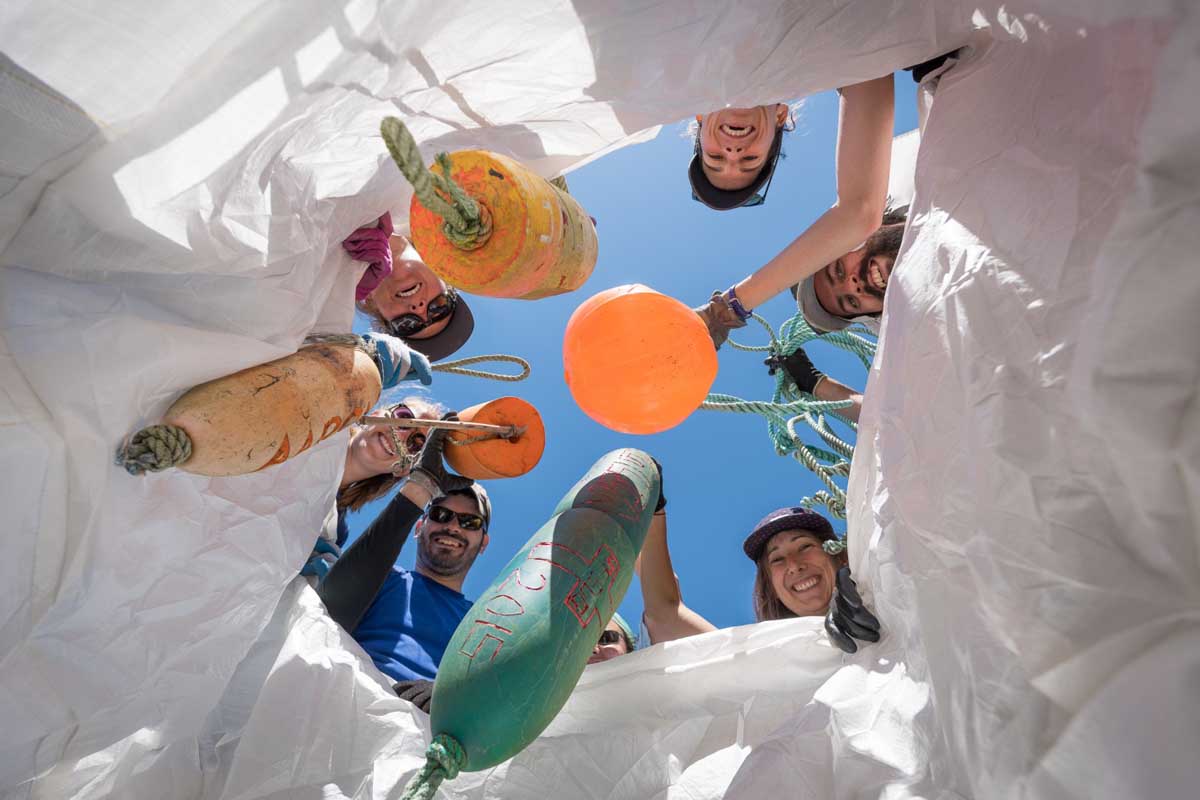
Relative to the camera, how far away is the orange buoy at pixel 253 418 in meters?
0.57

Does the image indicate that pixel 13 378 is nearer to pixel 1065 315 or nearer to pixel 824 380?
pixel 1065 315

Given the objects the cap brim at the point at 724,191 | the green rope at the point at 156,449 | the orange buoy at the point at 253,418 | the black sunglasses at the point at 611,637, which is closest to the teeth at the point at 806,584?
the black sunglasses at the point at 611,637

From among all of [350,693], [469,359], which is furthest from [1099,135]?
[350,693]

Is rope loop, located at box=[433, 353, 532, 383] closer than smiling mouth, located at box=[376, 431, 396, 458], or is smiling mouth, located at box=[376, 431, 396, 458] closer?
rope loop, located at box=[433, 353, 532, 383]

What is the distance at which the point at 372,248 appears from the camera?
35.6 inches

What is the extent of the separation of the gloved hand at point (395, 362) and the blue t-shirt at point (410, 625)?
58cm

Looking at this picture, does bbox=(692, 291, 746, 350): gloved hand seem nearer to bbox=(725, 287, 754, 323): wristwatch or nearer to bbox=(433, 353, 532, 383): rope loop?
bbox=(725, 287, 754, 323): wristwatch

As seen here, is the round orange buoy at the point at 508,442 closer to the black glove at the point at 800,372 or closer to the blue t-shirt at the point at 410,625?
the blue t-shirt at the point at 410,625

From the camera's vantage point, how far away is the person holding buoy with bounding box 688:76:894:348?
914 mm

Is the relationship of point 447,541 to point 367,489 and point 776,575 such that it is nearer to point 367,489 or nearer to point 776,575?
point 367,489

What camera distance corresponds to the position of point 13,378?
0.54m

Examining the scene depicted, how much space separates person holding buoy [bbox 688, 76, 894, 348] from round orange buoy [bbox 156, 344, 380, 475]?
636 mm

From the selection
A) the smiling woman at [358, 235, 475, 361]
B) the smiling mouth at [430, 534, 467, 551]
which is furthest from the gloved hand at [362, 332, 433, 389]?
the smiling mouth at [430, 534, 467, 551]

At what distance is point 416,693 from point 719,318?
2.71 ft
